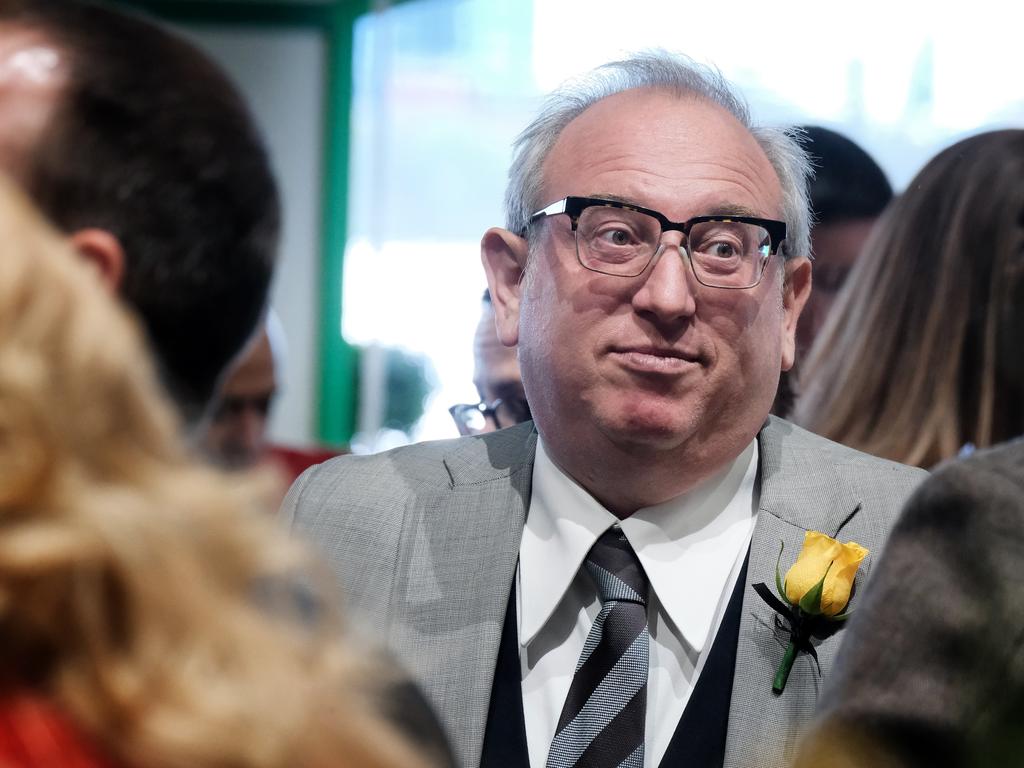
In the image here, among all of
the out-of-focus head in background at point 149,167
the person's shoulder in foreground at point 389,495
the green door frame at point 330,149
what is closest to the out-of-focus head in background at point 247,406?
the person's shoulder in foreground at point 389,495

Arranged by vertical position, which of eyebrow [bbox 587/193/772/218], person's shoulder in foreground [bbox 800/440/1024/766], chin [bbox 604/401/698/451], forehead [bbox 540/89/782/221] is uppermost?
forehead [bbox 540/89/782/221]

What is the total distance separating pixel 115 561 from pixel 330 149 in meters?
5.03

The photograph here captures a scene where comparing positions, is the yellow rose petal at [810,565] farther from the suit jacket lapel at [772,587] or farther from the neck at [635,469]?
the neck at [635,469]

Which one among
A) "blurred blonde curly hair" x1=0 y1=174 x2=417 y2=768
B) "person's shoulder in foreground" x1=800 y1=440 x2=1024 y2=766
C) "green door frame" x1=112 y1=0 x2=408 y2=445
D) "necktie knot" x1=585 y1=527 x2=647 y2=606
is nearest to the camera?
"blurred blonde curly hair" x1=0 y1=174 x2=417 y2=768

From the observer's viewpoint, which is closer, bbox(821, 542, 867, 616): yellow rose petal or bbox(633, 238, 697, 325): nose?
bbox(821, 542, 867, 616): yellow rose petal

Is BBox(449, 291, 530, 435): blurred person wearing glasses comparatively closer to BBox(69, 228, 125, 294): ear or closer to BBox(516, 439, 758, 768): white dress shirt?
BBox(516, 439, 758, 768): white dress shirt

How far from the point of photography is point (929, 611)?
2.81 feet

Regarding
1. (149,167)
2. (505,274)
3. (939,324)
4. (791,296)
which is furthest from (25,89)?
(939,324)

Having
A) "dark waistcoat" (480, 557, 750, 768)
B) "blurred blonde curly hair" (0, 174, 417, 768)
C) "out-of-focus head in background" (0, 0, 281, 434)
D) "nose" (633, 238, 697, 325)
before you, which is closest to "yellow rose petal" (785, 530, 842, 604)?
"dark waistcoat" (480, 557, 750, 768)

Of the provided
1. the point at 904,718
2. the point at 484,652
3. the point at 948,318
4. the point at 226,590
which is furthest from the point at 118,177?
the point at 948,318

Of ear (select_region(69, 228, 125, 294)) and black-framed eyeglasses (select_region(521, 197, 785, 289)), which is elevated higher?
ear (select_region(69, 228, 125, 294))

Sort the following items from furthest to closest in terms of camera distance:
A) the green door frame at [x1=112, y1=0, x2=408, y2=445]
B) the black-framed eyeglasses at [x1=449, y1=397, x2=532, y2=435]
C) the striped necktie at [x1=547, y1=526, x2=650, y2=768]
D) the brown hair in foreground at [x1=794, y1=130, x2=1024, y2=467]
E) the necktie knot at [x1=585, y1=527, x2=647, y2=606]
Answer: the green door frame at [x1=112, y1=0, x2=408, y2=445], the black-framed eyeglasses at [x1=449, y1=397, x2=532, y2=435], the brown hair in foreground at [x1=794, y1=130, x2=1024, y2=467], the necktie knot at [x1=585, y1=527, x2=647, y2=606], the striped necktie at [x1=547, y1=526, x2=650, y2=768]

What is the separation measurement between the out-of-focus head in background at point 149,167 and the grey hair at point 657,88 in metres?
0.80

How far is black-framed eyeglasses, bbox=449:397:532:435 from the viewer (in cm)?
238
